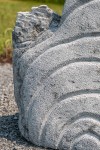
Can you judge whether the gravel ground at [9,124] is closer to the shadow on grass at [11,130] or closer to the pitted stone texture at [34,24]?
the shadow on grass at [11,130]

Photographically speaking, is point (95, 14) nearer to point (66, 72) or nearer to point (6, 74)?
point (66, 72)

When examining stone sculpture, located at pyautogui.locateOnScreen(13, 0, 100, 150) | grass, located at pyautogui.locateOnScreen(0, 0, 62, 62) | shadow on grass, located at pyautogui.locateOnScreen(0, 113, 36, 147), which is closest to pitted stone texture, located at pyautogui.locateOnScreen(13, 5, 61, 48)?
stone sculpture, located at pyautogui.locateOnScreen(13, 0, 100, 150)

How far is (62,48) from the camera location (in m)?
3.26

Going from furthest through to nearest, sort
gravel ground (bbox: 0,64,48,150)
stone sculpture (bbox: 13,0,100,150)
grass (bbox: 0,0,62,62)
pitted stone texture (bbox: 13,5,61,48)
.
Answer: grass (bbox: 0,0,62,62) → gravel ground (bbox: 0,64,48,150) → pitted stone texture (bbox: 13,5,61,48) → stone sculpture (bbox: 13,0,100,150)

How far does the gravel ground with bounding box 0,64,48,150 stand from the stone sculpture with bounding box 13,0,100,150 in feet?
0.39

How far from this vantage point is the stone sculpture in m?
3.24

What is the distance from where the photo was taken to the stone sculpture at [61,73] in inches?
127

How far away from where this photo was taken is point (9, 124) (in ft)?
12.9

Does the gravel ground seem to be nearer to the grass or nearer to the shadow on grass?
the shadow on grass

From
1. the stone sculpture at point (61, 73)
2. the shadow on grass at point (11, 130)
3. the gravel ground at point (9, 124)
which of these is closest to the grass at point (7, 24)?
the gravel ground at point (9, 124)

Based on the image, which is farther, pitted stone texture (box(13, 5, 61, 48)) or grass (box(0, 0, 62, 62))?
grass (box(0, 0, 62, 62))

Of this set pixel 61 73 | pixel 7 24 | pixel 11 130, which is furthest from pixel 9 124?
pixel 7 24

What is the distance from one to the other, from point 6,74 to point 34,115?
274 cm

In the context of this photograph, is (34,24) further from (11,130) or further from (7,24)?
(7,24)
